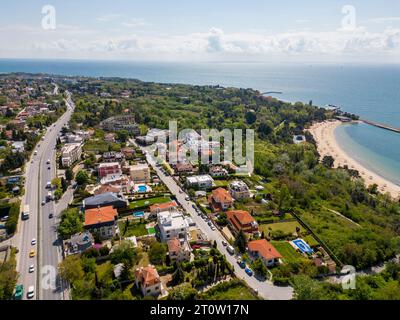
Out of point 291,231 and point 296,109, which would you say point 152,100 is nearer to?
point 296,109

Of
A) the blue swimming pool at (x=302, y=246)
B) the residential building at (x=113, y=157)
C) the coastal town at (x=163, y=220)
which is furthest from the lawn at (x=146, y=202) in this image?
the blue swimming pool at (x=302, y=246)

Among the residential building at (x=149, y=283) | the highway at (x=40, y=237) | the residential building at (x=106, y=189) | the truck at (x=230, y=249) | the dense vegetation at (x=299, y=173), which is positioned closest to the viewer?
the residential building at (x=149, y=283)

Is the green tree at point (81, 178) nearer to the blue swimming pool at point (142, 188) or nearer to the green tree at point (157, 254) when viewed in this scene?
the blue swimming pool at point (142, 188)

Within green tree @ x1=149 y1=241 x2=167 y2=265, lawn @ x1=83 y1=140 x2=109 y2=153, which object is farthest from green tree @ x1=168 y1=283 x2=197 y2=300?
lawn @ x1=83 y1=140 x2=109 y2=153

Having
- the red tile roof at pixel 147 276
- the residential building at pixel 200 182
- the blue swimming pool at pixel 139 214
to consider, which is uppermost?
the residential building at pixel 200 182

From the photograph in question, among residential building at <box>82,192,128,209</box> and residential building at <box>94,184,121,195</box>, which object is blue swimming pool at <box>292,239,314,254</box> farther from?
residential building at <box>94,184,121,195</box>

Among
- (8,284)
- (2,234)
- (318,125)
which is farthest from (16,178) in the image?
(318,125)

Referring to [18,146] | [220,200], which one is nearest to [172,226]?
[220,200]
